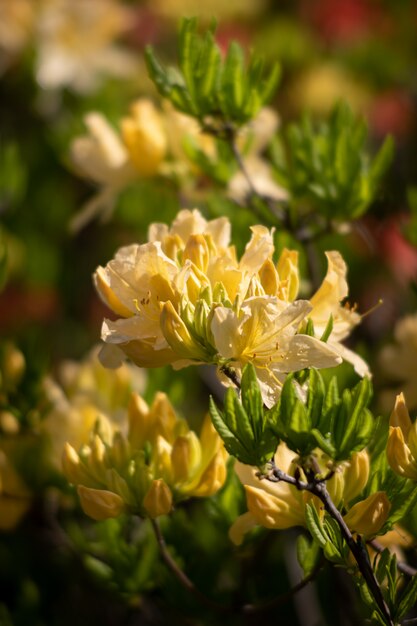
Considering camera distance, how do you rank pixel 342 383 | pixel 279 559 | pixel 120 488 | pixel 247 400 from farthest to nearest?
pixel 279 559 → pixel 342 383 → pixel 120 488 → pixel 247 400

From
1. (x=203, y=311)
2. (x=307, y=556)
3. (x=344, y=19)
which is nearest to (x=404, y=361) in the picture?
(x=307, y=556)

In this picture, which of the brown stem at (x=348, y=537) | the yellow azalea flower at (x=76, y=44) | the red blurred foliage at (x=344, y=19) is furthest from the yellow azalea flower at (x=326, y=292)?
the red blurred foliage at (x=344, y=19)

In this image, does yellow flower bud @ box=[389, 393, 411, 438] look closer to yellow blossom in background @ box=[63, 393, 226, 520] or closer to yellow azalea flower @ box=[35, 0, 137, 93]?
yellow blossom in background @ box=[63, 393, 226, 520]

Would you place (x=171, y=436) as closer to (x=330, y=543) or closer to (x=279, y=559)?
(x=330, y=543)

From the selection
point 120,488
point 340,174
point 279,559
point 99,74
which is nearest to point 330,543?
point 120,488

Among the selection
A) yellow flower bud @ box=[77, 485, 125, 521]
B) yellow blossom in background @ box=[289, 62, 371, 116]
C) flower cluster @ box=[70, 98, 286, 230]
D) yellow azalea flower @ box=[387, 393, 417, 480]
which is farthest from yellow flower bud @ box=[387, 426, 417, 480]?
yellow blossom in background @ box=[289, 62, 371, 116]

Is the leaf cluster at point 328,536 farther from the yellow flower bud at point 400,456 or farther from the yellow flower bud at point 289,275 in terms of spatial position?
the yellow flower bud at point 289,275

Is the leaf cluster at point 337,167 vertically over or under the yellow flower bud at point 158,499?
under
